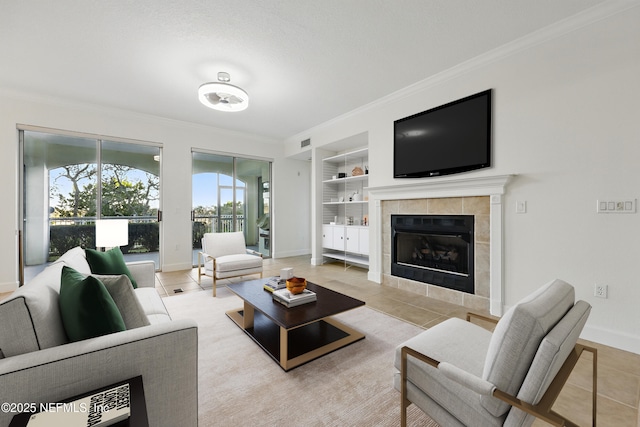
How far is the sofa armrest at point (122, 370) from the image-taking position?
897 mm

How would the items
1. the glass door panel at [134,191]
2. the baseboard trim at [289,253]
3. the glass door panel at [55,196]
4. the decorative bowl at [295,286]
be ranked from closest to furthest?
the decorative bowl at [295,286]
the glass door panel at [55,196]
the glass door panel at [134,191]
the baseboard trim at [289,253]

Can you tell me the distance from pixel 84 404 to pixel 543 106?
387 centimetres

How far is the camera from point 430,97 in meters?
3.52

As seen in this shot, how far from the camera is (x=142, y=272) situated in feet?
9.02

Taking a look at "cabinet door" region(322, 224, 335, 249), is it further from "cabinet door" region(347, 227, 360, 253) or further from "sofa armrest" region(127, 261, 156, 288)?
"sofa armrest" region(127, 261, 156, 288)

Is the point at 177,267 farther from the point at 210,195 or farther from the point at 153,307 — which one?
the point at 153,307

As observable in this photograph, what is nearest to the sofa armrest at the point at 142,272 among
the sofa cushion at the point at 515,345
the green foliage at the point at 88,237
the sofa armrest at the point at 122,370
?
the sofa armrest at the point at 122,370

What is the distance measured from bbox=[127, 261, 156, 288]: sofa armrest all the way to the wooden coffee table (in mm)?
893

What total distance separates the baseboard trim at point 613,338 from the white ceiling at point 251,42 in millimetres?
2818

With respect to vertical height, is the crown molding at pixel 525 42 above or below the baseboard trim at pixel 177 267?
above

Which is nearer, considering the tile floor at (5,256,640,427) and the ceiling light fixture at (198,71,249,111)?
the tile floor at (5,256,640,427)

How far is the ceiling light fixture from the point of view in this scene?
3.15 metres

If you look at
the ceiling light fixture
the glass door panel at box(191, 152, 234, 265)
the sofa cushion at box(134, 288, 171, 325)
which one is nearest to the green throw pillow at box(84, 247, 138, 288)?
the sofa cushion at box(134, 288, 171, 325)

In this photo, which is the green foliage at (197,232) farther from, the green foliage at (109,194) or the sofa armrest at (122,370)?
the sofa armrest at (122,370)
